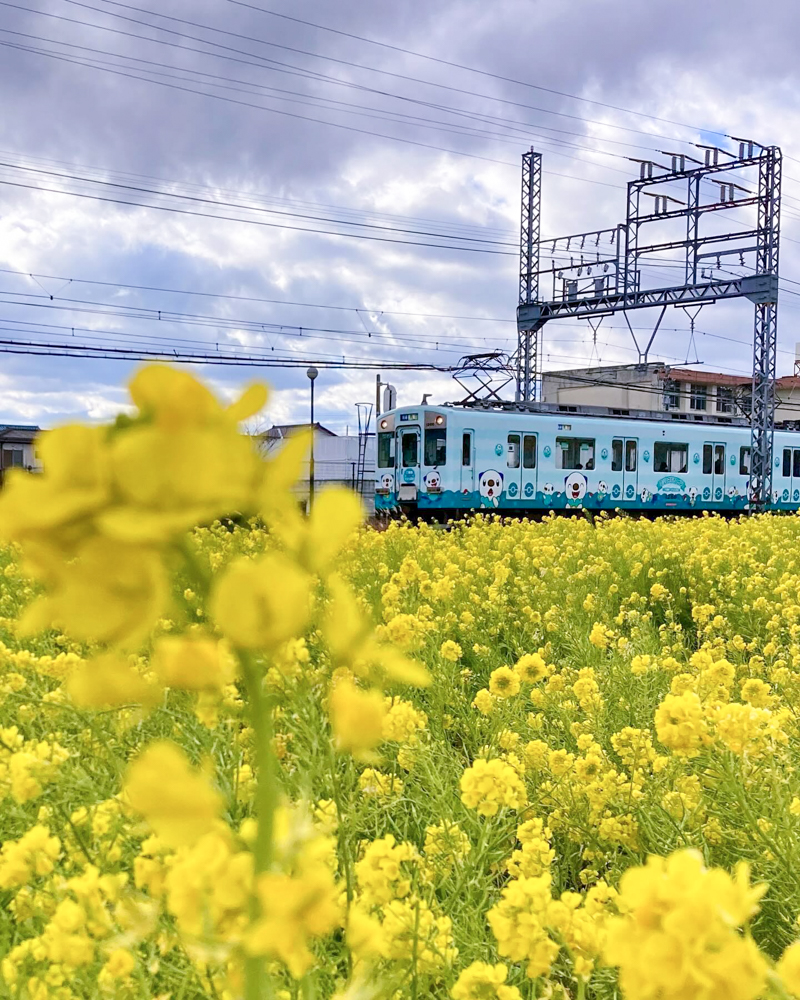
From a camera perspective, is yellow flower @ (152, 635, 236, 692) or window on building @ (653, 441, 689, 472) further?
window on building @ (653, 441, 689, 472)

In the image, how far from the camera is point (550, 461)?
15.6 m

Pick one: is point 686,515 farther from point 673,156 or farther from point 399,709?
point 399,709

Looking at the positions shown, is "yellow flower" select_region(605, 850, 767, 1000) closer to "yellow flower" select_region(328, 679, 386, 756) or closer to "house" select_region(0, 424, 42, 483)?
"yellow flower" select_region(328, 679, 386, 756)

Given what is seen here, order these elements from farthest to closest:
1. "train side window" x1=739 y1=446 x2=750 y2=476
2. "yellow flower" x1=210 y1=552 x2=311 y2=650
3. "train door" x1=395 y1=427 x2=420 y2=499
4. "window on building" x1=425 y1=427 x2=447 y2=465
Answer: "train side window" x1=739 y1=446 x2=750 y2=476 < "train door" x1=395 y1=427 x2=420 y2=499 < "window on building" x1=425 y1=427 x2=447 y2=465 < "yellow flower" x1=210 y1=552 x2=311 y2=650

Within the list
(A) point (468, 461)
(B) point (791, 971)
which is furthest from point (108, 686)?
(A) point (468, 461)

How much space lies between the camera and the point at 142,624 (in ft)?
1.36

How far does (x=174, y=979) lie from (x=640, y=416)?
17.3m

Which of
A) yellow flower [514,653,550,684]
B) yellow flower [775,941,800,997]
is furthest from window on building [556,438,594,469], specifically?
yellow flower [775,941,800,997]

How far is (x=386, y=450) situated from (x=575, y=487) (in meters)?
3.82

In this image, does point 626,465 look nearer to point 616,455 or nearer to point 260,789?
point 616,455

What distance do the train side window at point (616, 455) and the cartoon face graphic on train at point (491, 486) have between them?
2905 millimetres

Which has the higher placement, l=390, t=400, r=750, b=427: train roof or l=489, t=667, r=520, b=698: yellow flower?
l=390, t=400, r=750, b=427: train roof

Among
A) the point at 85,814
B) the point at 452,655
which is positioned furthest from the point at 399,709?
the point at 452,655

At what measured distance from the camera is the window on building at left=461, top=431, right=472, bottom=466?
1453 centimetres
